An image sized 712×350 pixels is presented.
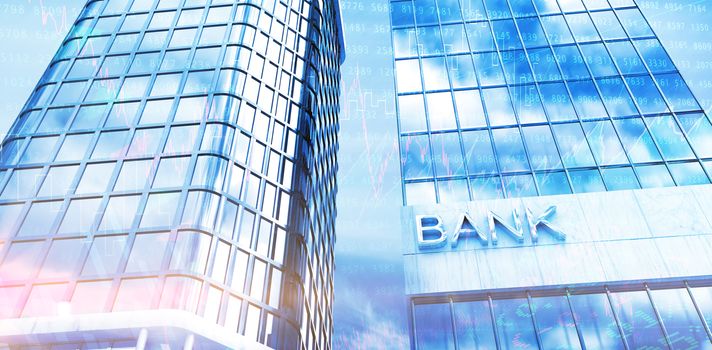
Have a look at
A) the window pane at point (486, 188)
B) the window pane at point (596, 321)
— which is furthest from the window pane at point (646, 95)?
the window pane at point (596, 321)

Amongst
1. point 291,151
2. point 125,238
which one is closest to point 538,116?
point 291,151

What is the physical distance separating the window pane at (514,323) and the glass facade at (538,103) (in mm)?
5317

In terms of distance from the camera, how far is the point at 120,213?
26047mm

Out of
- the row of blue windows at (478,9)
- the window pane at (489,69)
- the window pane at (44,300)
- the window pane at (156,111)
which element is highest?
the row of blue windows at (478,9)

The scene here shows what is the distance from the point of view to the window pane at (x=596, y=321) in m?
18.5

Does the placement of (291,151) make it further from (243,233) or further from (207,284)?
(207,284)

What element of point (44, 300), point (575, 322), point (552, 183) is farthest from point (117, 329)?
point (552, 183)

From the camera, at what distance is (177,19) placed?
36.5 m

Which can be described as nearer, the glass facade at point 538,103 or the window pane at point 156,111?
the glass facade at point 538,103

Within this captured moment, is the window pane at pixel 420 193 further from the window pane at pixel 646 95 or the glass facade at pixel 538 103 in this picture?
the window pane at pixel 646 95

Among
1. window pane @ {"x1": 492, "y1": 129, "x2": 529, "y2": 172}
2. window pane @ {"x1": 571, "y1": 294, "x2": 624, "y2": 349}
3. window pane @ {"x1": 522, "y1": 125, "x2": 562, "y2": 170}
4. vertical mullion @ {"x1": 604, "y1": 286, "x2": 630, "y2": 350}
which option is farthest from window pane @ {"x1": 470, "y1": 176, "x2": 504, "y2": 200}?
vertical mullion @ {"x1": 604, "y1": 286, "x2": 630, "y2": 350}

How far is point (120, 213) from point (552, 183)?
21.3 m

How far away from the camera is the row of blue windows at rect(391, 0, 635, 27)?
32.8 m

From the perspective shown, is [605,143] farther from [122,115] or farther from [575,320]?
[122,115]
